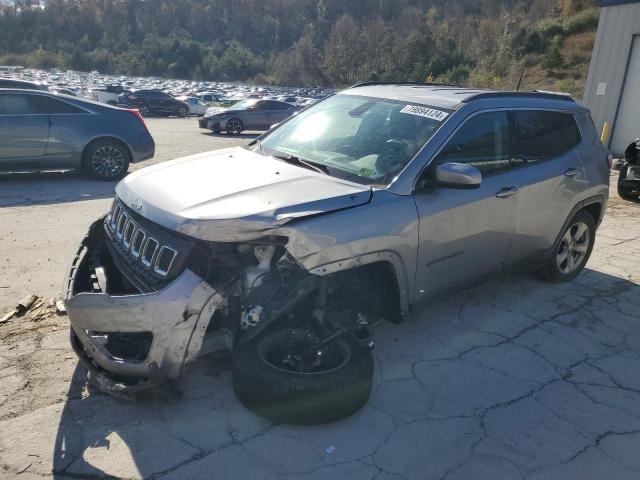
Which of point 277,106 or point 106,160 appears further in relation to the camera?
point 277,106

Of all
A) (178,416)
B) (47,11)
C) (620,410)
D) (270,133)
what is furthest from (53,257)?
(47,11)

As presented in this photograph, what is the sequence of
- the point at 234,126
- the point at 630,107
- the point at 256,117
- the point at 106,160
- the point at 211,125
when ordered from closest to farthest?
the point at 106,160, the point at 630,107, the point at 211,125, the point at 234,126, the point at 256,117

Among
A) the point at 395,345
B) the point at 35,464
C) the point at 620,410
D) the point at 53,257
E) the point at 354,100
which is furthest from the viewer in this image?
the point at 53,257

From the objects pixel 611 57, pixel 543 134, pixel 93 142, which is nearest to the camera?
pixel 543 134

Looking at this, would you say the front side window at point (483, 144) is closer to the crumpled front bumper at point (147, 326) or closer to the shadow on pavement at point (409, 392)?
the shadow on pavement at point (409, 392)

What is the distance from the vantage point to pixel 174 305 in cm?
270

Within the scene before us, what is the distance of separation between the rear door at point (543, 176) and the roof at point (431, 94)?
8.0 inches

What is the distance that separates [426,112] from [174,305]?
230cm

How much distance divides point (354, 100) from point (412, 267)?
5.38 feet

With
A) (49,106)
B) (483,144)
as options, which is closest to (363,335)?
(483,144)

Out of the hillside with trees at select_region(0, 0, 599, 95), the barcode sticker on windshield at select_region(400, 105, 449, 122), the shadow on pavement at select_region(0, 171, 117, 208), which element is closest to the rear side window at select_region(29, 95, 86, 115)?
the shadow on pavement at select_region(0, 171, 117, 208)

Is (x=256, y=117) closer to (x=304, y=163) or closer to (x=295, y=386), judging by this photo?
(x=304, y=163)

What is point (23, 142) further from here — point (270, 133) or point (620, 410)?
point (620, 410)

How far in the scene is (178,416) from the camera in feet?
9.98
